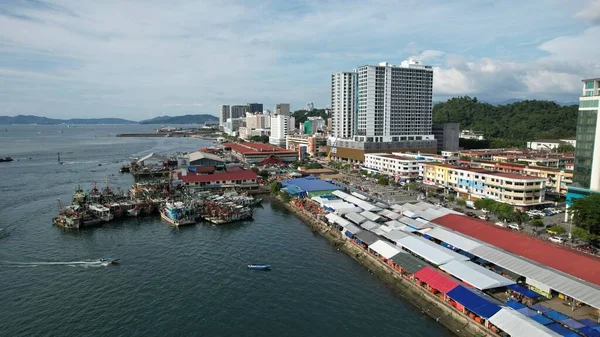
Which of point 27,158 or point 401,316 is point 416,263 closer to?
point 401,316

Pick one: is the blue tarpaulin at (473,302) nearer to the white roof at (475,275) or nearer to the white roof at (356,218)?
the white roof at (475,275)

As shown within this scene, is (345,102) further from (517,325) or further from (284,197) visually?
(517,325)

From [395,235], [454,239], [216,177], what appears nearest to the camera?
[454,239]

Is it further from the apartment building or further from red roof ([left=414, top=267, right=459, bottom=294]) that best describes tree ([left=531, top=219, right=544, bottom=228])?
red roof ([left=414, top=267, right=459, bottom=294])

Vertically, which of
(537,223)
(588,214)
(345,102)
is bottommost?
(537,223)

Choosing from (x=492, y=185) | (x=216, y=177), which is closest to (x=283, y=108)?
(x=216, y=177)

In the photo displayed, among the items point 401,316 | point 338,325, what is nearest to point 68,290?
point 338,325
